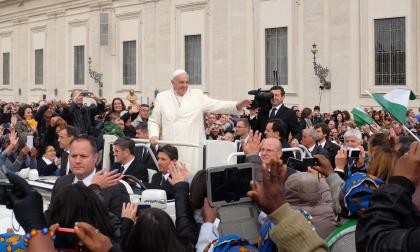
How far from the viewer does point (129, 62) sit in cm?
3447

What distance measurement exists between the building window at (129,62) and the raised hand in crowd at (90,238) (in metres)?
31.4

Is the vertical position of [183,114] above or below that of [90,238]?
above

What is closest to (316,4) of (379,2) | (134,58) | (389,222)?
(379,2)

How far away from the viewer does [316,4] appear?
25328 millimetres

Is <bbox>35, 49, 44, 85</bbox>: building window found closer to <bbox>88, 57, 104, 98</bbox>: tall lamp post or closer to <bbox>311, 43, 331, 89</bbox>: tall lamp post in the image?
<bbox>88, 57, 104, 98</bbox>: tall lamp post

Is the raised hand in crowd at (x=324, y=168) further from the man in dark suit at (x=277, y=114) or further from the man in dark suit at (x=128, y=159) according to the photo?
the man in dark suit at (x=277, y=114)

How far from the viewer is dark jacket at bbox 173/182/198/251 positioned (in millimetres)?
3912

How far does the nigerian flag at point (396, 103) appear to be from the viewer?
4234 mm

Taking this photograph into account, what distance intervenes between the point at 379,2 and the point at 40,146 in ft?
52.9

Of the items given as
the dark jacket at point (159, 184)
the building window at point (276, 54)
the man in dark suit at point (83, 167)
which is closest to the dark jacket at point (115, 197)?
the man in dark suit at point (83, 167)

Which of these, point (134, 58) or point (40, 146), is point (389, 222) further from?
point (134, 58)

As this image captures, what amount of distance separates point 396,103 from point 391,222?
208 cm

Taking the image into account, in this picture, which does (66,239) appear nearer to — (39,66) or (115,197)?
(115,197)

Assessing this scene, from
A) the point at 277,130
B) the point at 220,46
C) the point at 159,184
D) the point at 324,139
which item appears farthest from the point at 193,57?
the point at 159,184
